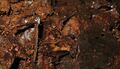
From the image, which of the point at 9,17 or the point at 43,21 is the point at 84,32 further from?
the point at 9,17

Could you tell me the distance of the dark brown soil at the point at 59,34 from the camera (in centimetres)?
451

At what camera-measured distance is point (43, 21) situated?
486 centimetres

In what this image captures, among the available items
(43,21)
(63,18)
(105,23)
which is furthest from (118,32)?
(43,21)

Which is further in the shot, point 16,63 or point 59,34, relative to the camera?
point 59,34

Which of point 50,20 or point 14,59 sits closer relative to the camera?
point 14,59

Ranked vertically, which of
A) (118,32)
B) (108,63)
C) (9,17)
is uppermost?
(9,17)

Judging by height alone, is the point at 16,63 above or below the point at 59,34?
below

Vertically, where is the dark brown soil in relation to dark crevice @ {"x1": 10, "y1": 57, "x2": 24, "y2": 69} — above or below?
above

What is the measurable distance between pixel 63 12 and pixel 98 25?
2.35 feet

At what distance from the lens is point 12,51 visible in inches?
178

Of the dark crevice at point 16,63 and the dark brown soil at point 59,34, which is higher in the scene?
the dark brown soil at point 59,34

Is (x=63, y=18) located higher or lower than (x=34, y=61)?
higher

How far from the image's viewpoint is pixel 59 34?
477 centimetres

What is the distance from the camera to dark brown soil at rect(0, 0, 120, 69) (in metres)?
4.51
